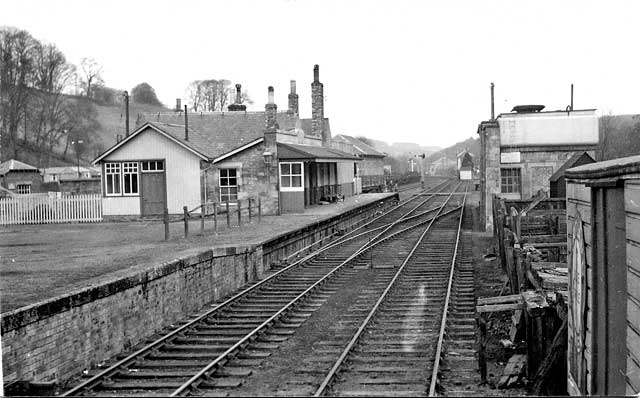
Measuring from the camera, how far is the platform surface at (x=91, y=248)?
37.0ft

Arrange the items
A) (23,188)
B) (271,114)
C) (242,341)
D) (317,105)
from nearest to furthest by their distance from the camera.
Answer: (242,341), (271,114), (317,105), (23,188)

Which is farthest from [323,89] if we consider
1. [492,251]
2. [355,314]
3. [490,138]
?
[355,314]

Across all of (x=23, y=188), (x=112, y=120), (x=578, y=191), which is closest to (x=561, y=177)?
(x=578, y=191)

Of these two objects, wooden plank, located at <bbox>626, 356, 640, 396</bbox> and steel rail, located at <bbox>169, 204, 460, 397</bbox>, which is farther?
steel rail, located at <bbox>169, 204, 460, 397</bbox>

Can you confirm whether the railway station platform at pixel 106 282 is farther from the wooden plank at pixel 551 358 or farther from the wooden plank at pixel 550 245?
the wooden plank at pixel 550 245

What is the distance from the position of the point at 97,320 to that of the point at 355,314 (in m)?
4.38

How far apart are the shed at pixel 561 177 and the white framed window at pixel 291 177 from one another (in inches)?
396

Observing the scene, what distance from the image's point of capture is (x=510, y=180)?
86.2 ft

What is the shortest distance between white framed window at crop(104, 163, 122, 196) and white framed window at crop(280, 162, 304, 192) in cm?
662

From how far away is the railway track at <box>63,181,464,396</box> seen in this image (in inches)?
323

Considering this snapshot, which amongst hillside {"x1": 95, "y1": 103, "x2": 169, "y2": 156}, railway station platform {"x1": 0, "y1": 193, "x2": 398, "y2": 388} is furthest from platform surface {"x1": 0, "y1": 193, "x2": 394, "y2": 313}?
hillside {"x1": 95, "y1": 103, "x2": 169, "y2": 156}

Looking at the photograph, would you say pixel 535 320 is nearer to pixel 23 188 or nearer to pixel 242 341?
pixel 242 341

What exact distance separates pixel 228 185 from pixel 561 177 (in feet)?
43.9

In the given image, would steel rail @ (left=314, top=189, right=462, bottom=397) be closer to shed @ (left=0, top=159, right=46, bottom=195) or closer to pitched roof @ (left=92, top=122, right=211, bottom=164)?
pitched roof @ (left=92, top=122, right=211, bottom=164)
